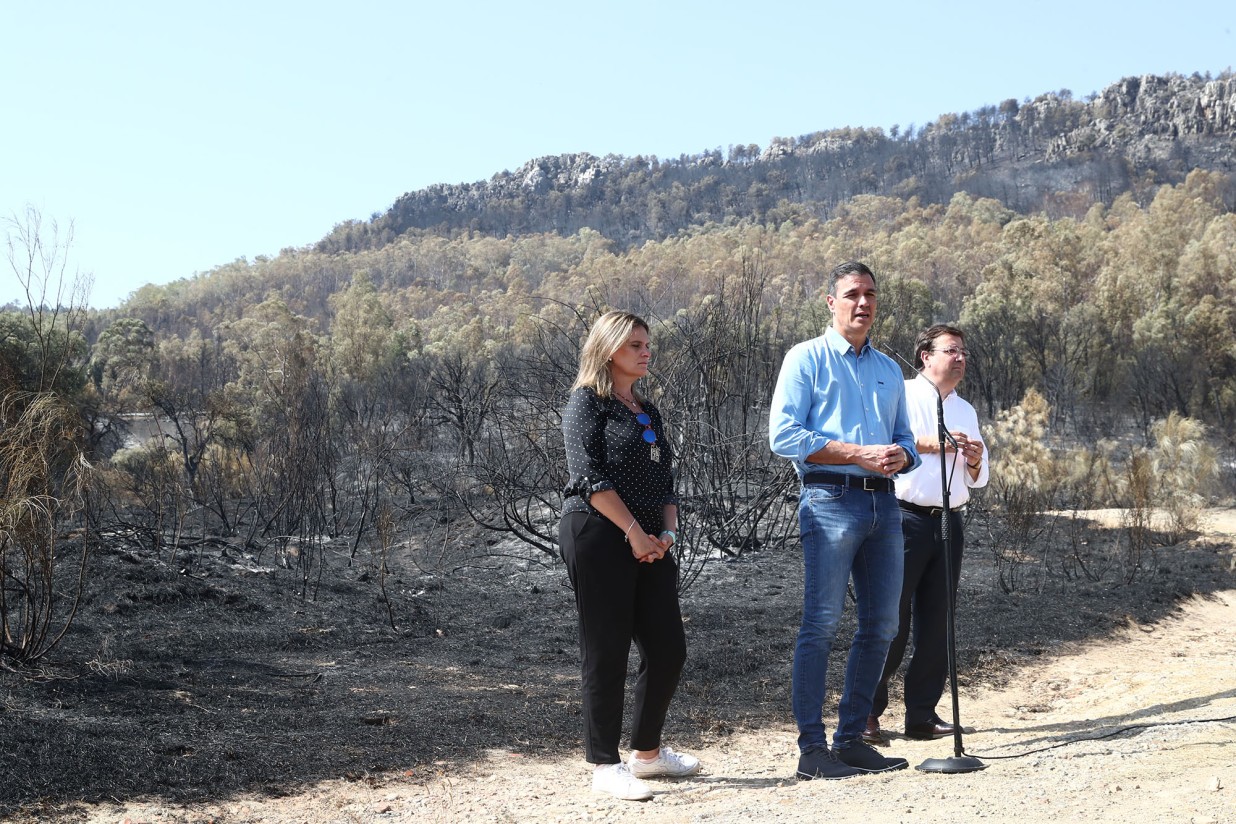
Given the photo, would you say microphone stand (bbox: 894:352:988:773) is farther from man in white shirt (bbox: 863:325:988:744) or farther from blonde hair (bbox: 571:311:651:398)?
blonde hair (bbox: 571:311:651:398)

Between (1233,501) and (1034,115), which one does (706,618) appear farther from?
(1034,115)

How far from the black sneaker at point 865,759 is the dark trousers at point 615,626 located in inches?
25.3

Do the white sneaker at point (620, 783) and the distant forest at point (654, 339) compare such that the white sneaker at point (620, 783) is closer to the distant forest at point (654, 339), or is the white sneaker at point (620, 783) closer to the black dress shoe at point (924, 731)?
the black dress shoe at point (924, 731)

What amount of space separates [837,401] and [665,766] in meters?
1.39

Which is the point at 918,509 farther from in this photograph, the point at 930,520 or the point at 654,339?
the point at 654,339

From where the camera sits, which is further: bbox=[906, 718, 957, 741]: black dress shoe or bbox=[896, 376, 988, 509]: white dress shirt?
bbox=[906, 718, 957, 741]: black dress shoe

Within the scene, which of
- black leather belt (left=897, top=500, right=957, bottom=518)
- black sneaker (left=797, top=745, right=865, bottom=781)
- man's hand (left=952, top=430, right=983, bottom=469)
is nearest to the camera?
black sneaker (left=797, top=745, right=865, bottom=781)

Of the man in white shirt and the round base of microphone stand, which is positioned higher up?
the man in white shirt

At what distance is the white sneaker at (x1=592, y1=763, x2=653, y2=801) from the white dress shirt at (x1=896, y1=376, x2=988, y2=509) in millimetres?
1545

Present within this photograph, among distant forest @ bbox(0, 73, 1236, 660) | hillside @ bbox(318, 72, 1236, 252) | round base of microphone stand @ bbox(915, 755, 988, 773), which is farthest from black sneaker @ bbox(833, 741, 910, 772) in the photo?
hillside @ bbox(318, 72, 1236, 252)

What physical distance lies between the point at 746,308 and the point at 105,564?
249 inches

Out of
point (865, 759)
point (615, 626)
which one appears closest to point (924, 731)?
point (865, 759)

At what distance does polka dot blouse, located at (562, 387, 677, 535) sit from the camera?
365cm

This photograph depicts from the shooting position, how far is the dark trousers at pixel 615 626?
11.9ft
